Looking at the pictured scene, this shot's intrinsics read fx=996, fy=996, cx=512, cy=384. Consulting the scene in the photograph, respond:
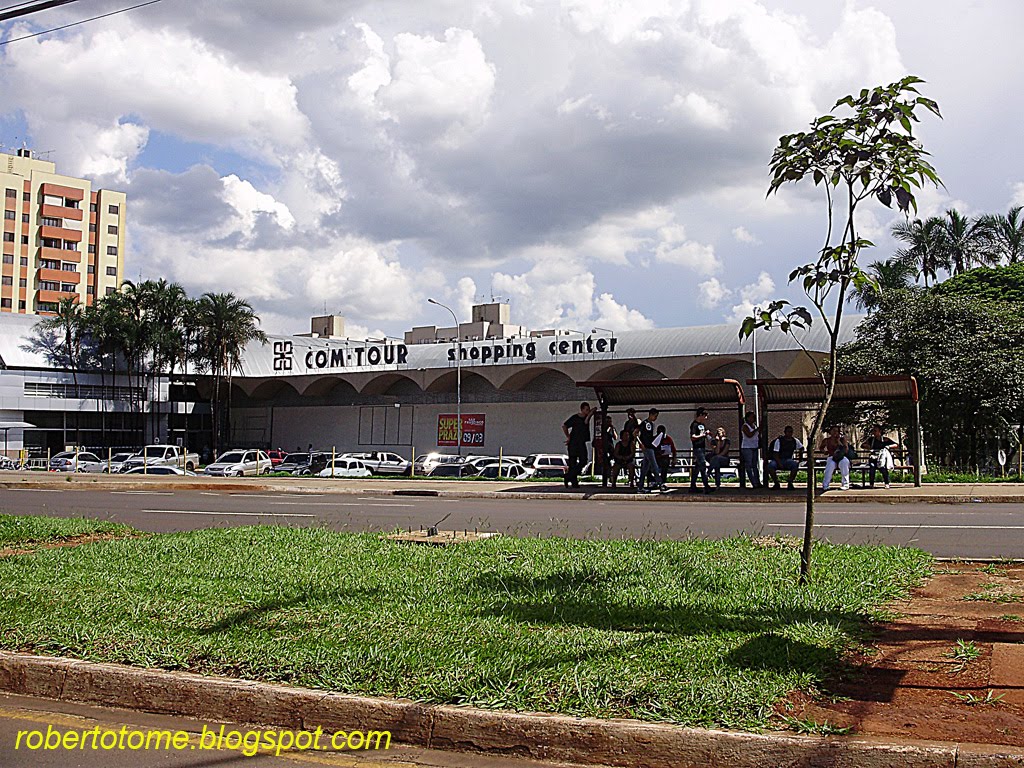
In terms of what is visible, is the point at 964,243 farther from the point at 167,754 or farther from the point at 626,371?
Answer: the point at 167,754

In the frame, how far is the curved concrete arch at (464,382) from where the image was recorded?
192 feet

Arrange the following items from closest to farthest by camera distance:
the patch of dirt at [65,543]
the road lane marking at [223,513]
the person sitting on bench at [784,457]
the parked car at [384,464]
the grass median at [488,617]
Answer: the grass median at [488,617]
the patch of dirt at [65,543]
the road lane marking at [223,513]
the person sitting on bench at [784,457]
the parked car at [384,464]

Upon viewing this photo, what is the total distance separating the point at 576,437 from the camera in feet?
80.5

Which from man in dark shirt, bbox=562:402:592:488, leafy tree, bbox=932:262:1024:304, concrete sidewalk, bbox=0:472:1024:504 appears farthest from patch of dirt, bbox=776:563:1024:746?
leafy tree, bbox=932:262:1024:304

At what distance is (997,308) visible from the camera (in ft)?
113

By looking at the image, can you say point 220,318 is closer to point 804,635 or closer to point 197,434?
point 197,434

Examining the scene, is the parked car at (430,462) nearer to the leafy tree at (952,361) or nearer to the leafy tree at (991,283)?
the leafy tree at (952,361)

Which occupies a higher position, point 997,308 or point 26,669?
point 997,308

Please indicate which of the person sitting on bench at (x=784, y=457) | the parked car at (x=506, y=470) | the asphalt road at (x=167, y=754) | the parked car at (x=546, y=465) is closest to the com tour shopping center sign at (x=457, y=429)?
the parked car at (x=506, y=470)

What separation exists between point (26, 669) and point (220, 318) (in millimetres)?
64208

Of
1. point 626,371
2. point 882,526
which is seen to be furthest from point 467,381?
point 882,526

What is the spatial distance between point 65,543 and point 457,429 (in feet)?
156

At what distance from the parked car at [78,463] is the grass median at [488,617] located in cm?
4387

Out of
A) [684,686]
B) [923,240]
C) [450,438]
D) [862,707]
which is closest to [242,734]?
[684,686]
